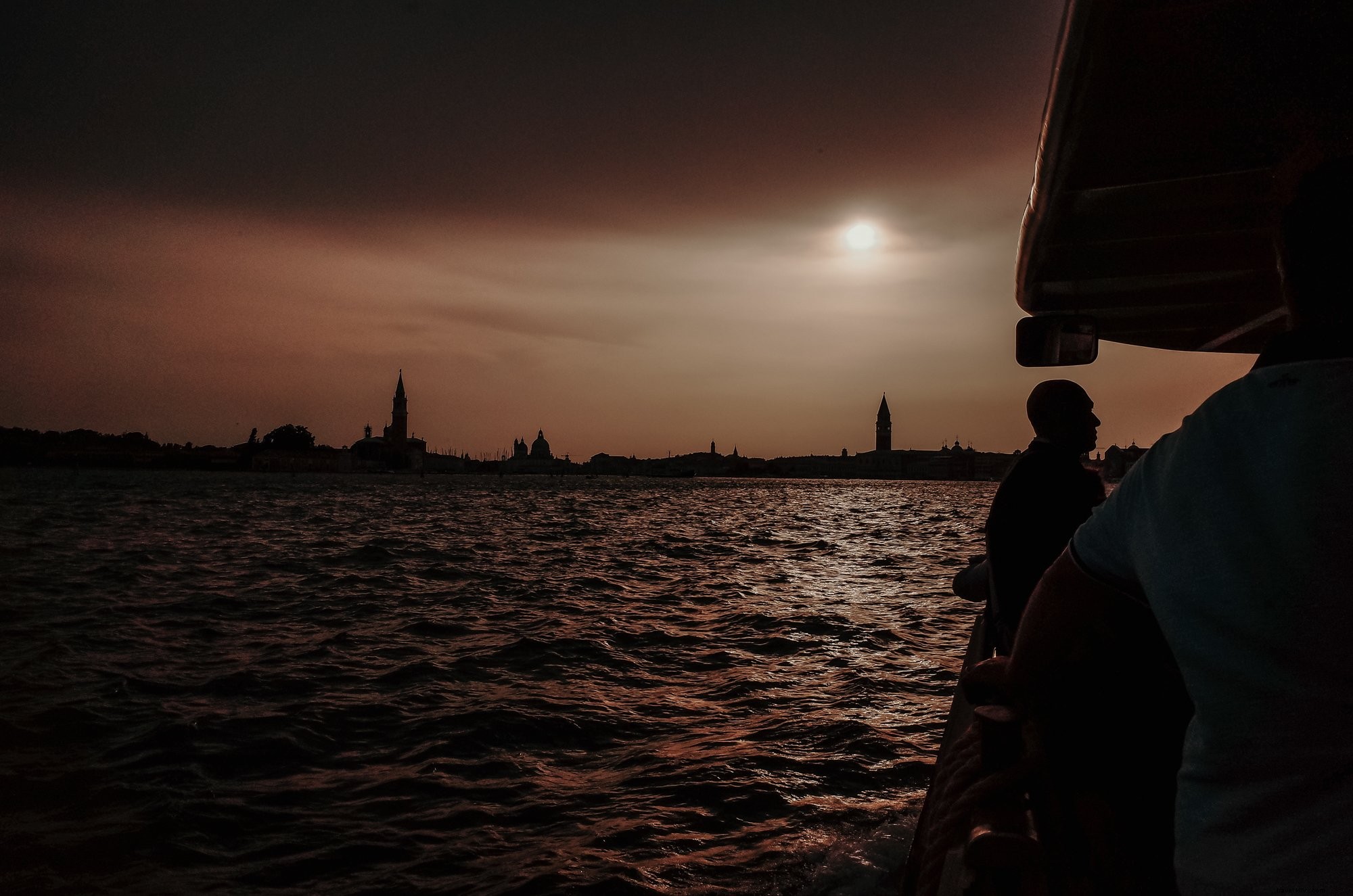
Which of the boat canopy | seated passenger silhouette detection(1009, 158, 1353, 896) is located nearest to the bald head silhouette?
the boat canopy

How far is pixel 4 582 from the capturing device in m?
18.4

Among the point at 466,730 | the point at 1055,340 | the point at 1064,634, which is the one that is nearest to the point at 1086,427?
the point at 1055,340

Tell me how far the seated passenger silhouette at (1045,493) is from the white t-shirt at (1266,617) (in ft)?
7.60

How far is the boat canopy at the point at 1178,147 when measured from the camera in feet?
7.62

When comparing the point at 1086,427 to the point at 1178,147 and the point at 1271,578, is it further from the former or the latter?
the point at 1271,578

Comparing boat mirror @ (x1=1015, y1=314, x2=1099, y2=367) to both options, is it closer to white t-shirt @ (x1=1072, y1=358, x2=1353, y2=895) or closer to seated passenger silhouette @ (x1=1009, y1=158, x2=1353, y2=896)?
seated passenger silhouette @ (x1=1009, y1=158, x2=1353, y2=896)

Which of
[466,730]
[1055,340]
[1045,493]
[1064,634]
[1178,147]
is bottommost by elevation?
[466,730]

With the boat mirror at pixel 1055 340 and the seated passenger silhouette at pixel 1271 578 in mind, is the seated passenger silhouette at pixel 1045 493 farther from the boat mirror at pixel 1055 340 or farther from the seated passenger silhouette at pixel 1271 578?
the seated passenger silhouette at pixel 1271 578

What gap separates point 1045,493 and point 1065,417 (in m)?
0.36

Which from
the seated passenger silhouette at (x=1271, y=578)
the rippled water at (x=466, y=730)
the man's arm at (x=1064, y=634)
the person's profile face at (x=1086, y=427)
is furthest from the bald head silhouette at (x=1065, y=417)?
the rippled water at (x=466, y=730)

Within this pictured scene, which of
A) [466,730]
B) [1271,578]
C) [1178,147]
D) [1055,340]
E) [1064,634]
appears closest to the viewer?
[1271,578]

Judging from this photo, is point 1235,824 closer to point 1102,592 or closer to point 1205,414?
point 1102,592

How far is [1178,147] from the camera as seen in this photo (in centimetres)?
309

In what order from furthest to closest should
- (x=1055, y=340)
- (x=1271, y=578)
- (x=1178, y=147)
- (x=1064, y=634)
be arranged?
(x=1055, y=340) → (x=1178, y=147) → (x=1064, y=634) → (x=1271, y=578)
